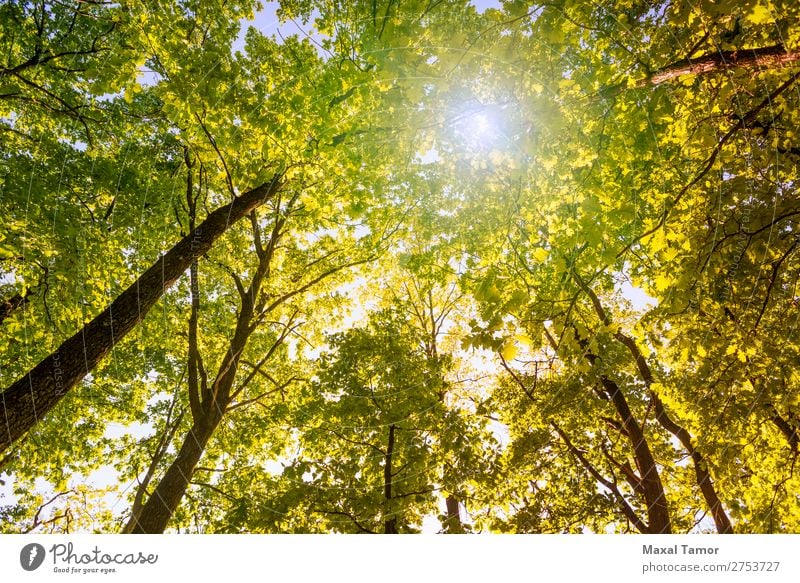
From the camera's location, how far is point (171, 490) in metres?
7.28

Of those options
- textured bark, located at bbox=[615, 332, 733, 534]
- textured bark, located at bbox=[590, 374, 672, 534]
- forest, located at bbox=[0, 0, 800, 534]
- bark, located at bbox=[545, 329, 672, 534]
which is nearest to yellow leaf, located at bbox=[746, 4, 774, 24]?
forest, located at bbox=[0, 0, 800, 534]

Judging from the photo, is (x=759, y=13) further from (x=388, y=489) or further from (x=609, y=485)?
(x=609, y=485)

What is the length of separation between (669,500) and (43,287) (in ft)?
40.7

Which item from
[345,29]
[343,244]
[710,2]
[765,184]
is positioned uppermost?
[343,244]

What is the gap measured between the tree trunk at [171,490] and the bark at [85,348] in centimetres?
389

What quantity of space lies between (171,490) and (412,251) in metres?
6.41

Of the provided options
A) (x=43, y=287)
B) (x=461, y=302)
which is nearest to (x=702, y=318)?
(x=43, y=287)

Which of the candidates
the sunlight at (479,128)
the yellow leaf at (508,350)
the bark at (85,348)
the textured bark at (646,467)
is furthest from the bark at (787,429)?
the bark at (85,348)

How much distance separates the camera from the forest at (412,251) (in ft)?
10.5

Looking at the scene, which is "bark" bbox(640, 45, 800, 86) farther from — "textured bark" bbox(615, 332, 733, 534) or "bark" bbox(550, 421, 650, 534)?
"bark" bbox(550, 421, 650, 534)

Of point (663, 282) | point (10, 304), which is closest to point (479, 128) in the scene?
point (663, 282)

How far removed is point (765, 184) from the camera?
3.30 m
